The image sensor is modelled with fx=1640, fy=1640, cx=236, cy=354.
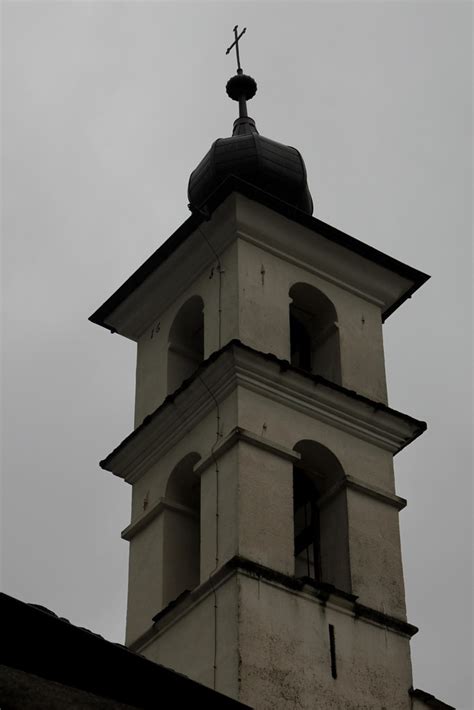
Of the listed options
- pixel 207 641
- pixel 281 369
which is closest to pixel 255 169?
pixel 281 369

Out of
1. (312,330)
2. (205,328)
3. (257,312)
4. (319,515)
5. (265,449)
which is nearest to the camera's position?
(265,449)

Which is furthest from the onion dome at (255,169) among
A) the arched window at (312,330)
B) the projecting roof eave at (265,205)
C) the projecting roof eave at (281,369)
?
the projecting roof eave at (281,369)

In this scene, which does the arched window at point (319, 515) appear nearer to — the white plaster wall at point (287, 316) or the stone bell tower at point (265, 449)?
the stone bell tower at point (265, 449)

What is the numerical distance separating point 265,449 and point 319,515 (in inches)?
57.1

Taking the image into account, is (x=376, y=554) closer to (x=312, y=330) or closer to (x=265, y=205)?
(x=312, y=330)

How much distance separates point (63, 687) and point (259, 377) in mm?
9833

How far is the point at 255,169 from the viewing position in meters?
23.5

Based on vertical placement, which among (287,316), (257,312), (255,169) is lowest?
(257,312)

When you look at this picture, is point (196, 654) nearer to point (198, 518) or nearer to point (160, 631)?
point (160, 631)

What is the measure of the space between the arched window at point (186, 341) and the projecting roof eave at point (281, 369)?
1.08 m

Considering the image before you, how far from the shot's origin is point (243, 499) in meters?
18.9

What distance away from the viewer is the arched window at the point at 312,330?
877 inches

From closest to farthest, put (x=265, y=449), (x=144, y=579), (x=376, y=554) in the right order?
(x=265, y=449)
(x=376, y=554)
(x=144, y=579)

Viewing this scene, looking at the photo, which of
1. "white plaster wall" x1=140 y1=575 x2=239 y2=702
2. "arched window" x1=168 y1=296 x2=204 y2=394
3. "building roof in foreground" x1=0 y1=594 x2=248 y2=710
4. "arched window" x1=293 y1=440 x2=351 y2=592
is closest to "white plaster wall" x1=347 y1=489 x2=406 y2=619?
"arched window" x1=293 y1=440 x2=351 y2=592
